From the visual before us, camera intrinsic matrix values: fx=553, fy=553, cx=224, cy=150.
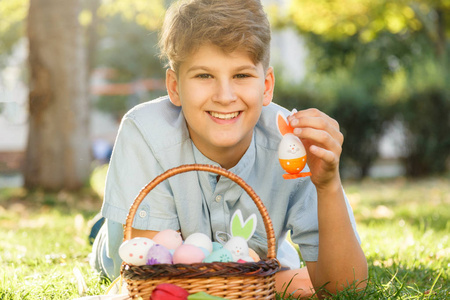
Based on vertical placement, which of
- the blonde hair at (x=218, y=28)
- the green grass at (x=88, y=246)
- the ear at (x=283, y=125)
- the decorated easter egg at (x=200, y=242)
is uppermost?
the blonde hair at (x=218, y=28)

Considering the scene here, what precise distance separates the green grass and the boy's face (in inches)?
31.1

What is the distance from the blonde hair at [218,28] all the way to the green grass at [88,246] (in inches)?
41.8

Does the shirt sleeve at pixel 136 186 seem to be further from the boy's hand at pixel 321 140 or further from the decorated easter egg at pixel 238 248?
the boy's hand at pixel 321 140

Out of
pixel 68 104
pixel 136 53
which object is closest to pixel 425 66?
pixel 68 104

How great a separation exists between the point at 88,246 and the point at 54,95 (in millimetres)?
3685

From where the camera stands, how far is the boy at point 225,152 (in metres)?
2.14

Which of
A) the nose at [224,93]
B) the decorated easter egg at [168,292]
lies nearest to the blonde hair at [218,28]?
the nose at [224,93]

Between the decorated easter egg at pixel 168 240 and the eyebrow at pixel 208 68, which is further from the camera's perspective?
the eyebrow at pixel 208 68

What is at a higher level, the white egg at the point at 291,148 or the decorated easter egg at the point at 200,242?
the white egg at the point at 291,148

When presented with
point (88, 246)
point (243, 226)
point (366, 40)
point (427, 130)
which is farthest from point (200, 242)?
point (366, 40)

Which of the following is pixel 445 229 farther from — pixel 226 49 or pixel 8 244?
pixel 8 244

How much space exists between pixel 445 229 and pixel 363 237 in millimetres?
792

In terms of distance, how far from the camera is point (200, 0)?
2.35m

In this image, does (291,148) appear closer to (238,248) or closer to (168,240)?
(238,248)
